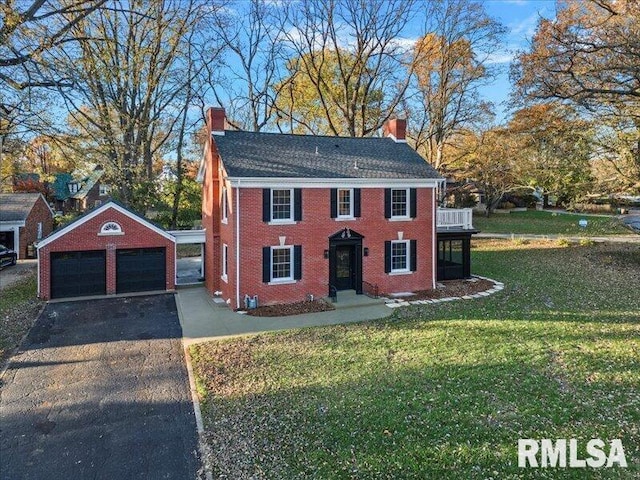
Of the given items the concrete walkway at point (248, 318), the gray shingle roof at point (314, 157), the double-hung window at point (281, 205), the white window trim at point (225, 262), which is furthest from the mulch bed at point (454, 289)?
the white window trim at point (225, 262)

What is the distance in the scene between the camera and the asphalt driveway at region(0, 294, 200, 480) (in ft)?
22.0

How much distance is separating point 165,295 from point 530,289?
1646 cm

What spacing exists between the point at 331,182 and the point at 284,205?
2.22 meters

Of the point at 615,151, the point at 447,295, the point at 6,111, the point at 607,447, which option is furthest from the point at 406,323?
the point at 615,151

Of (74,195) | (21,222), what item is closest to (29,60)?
(21,222)

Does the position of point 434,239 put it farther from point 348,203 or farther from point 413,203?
point 348,203

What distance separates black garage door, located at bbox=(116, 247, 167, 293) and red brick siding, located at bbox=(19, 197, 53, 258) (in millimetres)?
16903

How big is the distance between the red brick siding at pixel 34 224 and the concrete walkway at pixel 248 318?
20866mm

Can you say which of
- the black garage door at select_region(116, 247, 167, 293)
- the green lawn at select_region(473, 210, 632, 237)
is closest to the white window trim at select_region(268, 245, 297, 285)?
the black garage door at select_region(116, 247, 167, 293)

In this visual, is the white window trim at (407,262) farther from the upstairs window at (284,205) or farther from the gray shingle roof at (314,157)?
the upstairs window at (284,205)

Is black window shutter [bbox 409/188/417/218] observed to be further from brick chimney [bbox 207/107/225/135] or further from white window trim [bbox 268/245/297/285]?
brick chimney [bbox 207/107/225/135]

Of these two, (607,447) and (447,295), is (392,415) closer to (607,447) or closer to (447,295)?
(607,447)

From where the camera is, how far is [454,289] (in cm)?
1869

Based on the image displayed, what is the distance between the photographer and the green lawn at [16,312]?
41.3 ft
